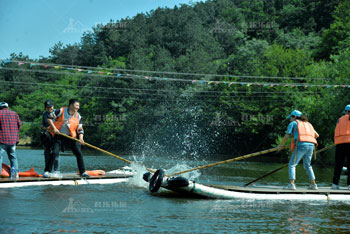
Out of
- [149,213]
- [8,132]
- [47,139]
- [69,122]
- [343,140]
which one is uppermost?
[69,122]

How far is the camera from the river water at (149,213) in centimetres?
848

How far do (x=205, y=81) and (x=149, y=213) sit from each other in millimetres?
18901

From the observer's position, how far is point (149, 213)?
9.93m

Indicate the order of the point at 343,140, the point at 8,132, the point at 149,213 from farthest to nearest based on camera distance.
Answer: the point at 343,140
the point at 8,132
the point at 149,213

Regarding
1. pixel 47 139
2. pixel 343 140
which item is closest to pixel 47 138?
pixel 47 139

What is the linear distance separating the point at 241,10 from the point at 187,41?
14750mm

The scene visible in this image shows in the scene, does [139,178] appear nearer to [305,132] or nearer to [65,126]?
[65,126]

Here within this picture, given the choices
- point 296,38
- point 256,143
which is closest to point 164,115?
point 256,143

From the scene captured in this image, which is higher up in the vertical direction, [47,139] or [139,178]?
[47,139]

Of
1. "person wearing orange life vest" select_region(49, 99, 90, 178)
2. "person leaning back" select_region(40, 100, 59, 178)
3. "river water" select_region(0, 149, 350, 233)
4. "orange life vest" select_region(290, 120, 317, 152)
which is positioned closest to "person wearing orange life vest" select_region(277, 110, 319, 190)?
"orange life vest" select_region(290, 120, 317, 152)

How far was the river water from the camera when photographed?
27.8ft

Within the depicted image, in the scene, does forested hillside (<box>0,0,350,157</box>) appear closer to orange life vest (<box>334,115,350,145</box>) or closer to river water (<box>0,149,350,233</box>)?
orange life vest (<box>334,115,350,145</box>)

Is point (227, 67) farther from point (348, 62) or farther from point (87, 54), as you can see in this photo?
point (87, 54)

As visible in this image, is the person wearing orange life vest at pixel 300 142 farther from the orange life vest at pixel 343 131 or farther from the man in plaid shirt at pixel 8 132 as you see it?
the man in plaid shirt at pixel 8 132
